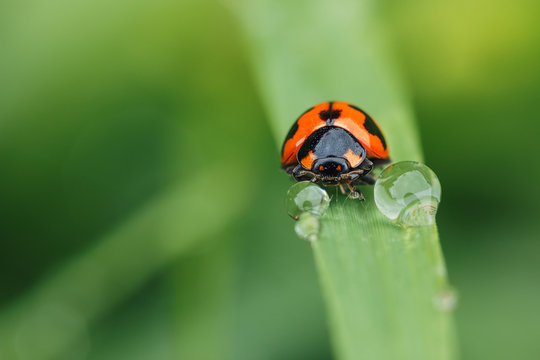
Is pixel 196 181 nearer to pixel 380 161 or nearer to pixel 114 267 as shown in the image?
pixel 114 267

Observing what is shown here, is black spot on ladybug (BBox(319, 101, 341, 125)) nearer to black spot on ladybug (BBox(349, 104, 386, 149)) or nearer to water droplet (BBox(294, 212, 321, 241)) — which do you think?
black spot on ladybug (BBox(349, 104, 386, 149))

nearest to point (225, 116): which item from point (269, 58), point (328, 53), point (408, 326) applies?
point (269, 58)

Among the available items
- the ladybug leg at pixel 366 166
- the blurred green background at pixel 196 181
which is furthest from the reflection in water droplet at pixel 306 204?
the blurred green background at pixel 196 181

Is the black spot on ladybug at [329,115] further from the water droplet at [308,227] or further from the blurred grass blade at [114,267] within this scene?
the blurred grass blade at [114,267]

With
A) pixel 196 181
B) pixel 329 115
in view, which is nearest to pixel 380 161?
pixel 329 115

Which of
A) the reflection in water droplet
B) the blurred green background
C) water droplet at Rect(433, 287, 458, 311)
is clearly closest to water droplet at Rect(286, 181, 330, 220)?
the reflection in water droplet
